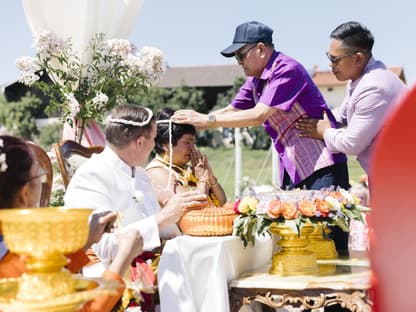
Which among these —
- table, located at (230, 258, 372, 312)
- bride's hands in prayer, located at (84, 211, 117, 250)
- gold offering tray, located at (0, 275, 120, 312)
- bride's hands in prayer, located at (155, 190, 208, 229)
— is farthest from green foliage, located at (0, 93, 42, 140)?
gold offering tray, located at (0, 275, 120, 312)

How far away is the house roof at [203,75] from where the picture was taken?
161 ft

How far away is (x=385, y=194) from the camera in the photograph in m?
0.64

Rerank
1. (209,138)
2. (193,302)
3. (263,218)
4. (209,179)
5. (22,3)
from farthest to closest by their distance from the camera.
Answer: (209,138) → (22,3) → (209,179) → (263,218) → (193,302)

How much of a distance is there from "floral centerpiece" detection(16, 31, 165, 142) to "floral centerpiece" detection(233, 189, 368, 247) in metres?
1.53

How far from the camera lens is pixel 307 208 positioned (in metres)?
2.62

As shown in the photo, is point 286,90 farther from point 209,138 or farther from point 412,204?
point 209,138

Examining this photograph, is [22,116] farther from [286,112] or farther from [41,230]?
[41,230]

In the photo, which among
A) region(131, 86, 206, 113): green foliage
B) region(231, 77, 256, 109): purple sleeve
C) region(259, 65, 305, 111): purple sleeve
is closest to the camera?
region(259, 65, 305, 111): purple sleeve

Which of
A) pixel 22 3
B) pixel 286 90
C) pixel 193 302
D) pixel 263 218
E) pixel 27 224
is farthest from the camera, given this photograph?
pixel 22 3

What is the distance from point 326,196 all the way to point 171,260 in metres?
0.82

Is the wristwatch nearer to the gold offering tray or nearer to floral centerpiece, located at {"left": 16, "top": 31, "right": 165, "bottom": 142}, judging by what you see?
floral centerpiece, located at {"left": 16, "top": 31, "right": 165, "bottom": 142}

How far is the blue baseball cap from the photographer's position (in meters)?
3.29

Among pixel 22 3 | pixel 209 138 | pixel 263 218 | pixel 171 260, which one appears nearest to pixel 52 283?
pixel 171 260

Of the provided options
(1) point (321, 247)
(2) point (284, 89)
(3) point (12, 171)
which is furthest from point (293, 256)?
(3) point (12, 171)
